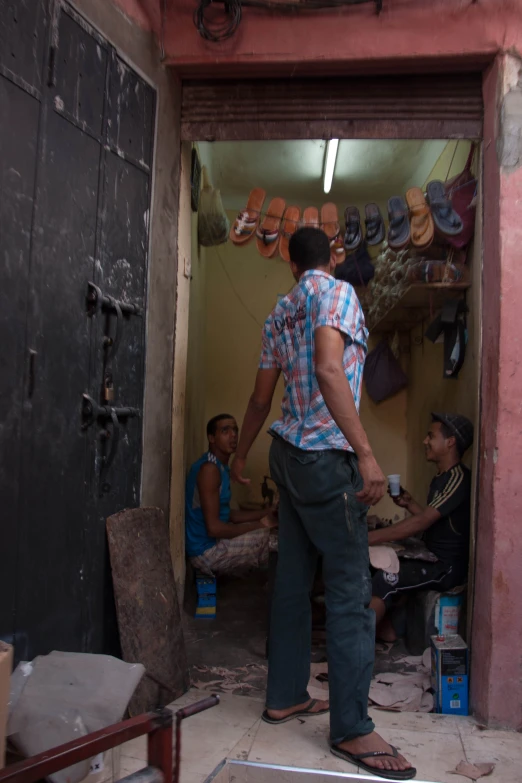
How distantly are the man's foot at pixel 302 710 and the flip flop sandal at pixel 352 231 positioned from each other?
2.66 m

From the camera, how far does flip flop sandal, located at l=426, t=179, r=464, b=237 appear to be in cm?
371

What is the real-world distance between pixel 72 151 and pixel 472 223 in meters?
2.45

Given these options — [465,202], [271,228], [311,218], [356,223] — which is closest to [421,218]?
[465,202]

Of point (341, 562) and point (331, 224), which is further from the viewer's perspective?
point (331, 224)

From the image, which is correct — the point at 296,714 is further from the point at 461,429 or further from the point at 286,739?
the point at 461,429

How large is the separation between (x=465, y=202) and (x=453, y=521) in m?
1.92

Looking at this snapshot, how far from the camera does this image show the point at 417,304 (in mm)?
4992

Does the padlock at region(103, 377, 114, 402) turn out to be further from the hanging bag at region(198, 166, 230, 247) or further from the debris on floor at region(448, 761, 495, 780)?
the hanging bag at region(198, 166, 230, 247)

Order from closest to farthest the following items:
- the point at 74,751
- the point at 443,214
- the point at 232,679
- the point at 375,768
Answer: the point at 74,751, the point at 375,768, the point at 232,679, the point at 443,214

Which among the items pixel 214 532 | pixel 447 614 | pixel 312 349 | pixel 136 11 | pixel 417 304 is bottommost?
pixel 447 614

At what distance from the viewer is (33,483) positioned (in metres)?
2.20

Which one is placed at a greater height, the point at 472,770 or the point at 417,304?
the point at 417,304

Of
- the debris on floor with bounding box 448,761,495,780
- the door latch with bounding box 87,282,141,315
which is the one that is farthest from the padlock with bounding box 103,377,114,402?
the debris on floor with bounding box 448,761,495,780

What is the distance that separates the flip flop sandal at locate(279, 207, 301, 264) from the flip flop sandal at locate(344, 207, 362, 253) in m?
0.35
